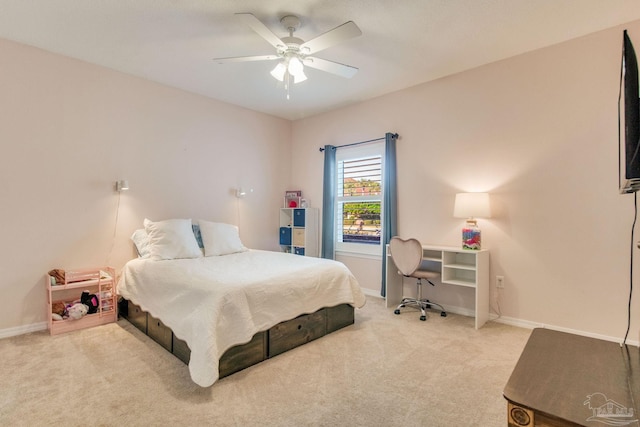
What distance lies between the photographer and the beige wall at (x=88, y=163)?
9.69 feet

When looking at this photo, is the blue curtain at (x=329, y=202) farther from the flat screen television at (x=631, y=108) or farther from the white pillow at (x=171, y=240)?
the flat screen television at (x=631, y=108)

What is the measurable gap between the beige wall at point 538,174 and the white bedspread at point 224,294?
1.57m

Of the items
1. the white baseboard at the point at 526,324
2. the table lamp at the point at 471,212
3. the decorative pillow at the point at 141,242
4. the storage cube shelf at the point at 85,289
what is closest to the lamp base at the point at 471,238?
the table lamp at the point at 471,212

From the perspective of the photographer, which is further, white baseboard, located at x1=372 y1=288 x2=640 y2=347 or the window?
the window

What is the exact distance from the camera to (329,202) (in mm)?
4781

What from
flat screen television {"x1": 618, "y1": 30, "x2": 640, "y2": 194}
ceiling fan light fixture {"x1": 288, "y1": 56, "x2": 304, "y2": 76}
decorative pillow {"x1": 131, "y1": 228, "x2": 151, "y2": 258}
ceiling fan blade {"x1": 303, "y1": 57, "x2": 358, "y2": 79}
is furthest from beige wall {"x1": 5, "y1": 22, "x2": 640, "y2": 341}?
flat screen television {"x1": 618, "y1": 30, "x2": 640, "y2": 194}

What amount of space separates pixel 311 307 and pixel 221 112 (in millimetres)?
3087

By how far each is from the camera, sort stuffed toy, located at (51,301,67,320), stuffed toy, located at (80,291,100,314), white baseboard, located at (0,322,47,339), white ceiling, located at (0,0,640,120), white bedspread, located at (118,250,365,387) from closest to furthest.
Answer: white bedspread, located at (118,250,365,387) → white ceiling, located at (0,0,640,120) → white baseboard, located at (0,322,47,339) → stuffed toy, located at (51,301,67,320) → stuffed toy, located at (80,291,100,314)

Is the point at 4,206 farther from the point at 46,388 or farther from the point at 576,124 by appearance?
the point at 576,124

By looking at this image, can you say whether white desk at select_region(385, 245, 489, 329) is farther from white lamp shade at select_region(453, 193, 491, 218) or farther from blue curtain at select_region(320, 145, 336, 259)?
blue curtain at select_region(320, 145, 336, 259)

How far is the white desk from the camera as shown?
3.18 metres

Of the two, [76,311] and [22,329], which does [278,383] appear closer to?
[76,311]

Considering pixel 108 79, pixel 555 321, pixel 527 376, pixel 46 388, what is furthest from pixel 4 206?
pixel 555 321

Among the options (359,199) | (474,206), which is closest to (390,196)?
(359,199)
